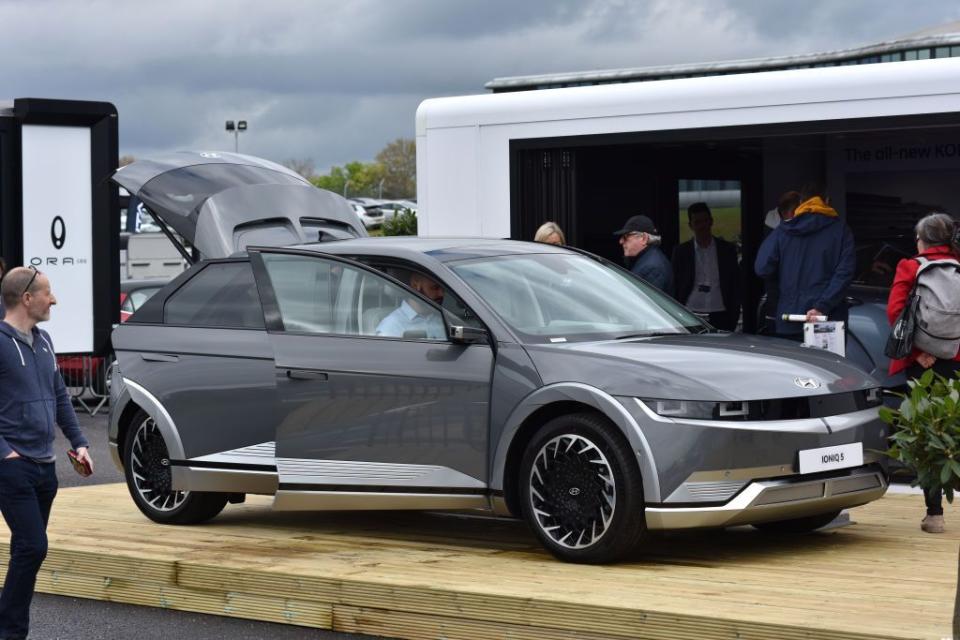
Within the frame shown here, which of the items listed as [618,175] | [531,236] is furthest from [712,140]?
[618,175]

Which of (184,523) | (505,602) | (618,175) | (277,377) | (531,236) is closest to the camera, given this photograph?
(505,602)

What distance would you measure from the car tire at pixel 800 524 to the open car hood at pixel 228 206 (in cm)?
398

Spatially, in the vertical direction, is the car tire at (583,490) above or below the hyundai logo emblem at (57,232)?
below

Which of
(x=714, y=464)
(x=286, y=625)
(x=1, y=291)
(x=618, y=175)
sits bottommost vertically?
(x=286, y=625)

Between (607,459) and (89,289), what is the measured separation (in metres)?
11.6

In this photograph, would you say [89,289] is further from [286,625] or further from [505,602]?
[505,602]

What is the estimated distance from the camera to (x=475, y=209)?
12.9 meters

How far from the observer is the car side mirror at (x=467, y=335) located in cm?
813

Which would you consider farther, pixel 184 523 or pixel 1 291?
pixel 184 523

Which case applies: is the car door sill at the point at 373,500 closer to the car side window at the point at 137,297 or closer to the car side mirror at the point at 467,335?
the car side mirror at the point at 467,335

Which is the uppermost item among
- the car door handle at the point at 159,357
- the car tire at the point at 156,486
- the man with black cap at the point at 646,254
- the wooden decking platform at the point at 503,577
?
the man with black cap at the point at 646,254

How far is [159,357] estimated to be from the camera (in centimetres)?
955

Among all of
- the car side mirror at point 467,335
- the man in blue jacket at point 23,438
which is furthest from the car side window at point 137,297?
the man in blue jacket at point 23,438

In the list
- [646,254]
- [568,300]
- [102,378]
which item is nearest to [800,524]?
[568,300]
